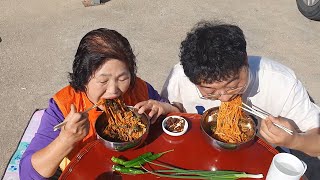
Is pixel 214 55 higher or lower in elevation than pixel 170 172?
higher

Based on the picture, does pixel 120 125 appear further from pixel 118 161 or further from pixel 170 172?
pixel 170 172

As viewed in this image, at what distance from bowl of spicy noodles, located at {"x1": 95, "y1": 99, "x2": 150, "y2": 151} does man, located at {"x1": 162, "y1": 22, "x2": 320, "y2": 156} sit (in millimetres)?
512

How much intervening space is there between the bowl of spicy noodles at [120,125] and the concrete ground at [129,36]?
2267mm

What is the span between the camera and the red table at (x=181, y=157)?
8.61ft

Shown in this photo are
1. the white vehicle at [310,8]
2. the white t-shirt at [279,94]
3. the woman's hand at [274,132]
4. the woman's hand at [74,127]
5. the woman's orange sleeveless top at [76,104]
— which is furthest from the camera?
the white vehicle at [310,8]

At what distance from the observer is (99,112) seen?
293 centimetres

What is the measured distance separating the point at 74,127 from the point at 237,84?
1.14 meters

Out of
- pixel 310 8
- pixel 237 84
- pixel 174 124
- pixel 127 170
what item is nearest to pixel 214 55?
pixel 237 84

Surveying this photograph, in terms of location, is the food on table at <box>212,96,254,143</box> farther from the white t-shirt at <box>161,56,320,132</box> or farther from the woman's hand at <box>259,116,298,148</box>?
the white t-shirt at <box>161,56,320,132</box>

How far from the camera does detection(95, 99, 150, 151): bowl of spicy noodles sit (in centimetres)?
272

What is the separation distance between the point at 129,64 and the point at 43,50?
351 cm

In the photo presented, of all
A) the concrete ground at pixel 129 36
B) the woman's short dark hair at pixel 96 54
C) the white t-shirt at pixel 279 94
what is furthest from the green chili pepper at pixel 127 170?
the concrete ground at pixel 129 36

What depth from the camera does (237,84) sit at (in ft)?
8.52

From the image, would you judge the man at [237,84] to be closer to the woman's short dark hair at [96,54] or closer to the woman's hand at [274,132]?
the woman's hand at [274,132]
